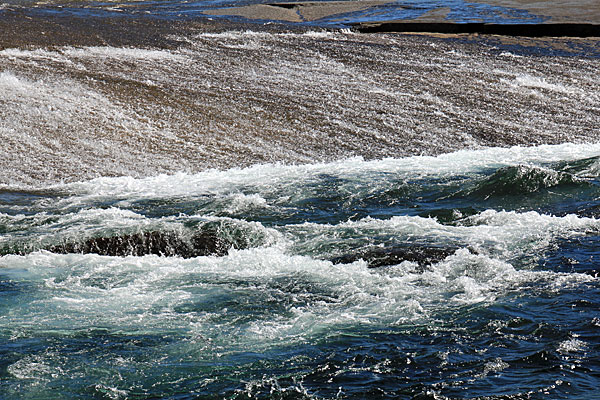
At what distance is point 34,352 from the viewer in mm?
5910

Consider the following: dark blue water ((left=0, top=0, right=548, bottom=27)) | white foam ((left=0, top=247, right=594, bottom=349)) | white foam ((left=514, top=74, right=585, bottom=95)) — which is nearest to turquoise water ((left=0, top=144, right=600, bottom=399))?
white foam ((left=0, top=247, right=594, bottom=349))

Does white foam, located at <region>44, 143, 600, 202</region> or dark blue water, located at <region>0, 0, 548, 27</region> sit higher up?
dark blue water, located at <region>0, 0, 548, 27</region>

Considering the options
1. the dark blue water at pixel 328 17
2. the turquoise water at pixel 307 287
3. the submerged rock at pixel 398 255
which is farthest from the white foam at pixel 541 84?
the submerged rock at pixel 398 255

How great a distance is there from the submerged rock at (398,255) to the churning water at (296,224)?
0.03m

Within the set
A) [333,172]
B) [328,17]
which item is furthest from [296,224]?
[328,17]

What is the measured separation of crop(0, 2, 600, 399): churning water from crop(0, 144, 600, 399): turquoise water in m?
0.03

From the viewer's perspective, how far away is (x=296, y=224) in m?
9.02

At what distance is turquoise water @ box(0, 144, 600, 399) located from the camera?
5543 millimetres

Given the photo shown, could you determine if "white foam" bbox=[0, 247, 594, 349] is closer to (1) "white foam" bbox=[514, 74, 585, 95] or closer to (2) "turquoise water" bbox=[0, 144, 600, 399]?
(2) "turquoise water" bbox=[0, 144, 600, 399]

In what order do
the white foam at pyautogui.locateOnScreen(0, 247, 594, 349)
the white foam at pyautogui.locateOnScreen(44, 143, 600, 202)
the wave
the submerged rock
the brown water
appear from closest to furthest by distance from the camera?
the white foam at pyautogui.locateOnScreen(0, 247, 594, 349), the submerged rock, the wave, the white foam at pyautogui.locateOnScreen(44, 143, 600, 202), the brown water

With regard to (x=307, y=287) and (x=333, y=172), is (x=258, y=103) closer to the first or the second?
(x=333, y=172)

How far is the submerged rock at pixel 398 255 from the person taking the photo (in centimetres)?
764

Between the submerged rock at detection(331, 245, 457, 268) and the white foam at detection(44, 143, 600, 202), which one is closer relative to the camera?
the submerged rock at detection(331, 245, 457, 268)

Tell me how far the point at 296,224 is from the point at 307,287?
193cm
